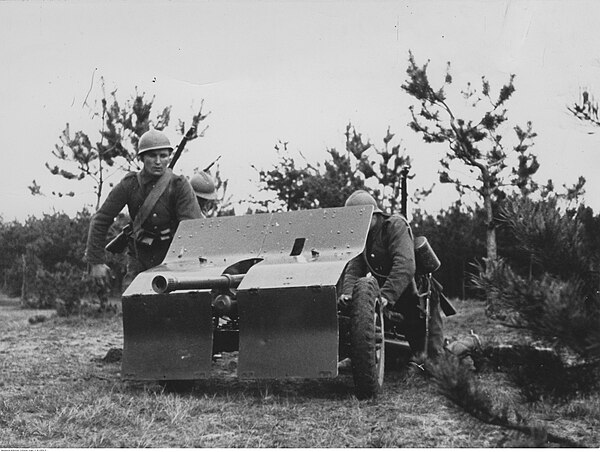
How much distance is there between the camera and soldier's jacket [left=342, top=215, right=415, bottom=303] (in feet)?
17.9

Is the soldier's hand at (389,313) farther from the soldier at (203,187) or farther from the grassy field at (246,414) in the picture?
the soldier at (203,187)

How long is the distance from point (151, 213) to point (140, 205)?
0.57 feet

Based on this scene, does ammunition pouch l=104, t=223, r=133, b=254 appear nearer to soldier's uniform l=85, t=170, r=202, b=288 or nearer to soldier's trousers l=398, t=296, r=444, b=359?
A: soldier's uniform l=85, t=170, r=202, b=288

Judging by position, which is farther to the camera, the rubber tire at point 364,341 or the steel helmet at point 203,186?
the steel helmet at point 203,186

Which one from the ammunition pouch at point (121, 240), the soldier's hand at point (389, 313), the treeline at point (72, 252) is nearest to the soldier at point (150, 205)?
the ammunition pouch at point (121, 240)

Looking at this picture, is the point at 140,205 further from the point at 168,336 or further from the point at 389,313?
the point at 389,313

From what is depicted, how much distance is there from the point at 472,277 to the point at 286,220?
114 inches

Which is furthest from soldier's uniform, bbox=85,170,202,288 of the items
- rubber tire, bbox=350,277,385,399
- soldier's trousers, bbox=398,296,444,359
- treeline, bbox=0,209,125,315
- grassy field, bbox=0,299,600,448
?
treeline, bbox=0,209,125,315

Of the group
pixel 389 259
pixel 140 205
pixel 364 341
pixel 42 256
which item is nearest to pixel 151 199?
pixel 140 205

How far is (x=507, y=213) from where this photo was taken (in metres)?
2.50

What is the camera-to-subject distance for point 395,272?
18.1 ft

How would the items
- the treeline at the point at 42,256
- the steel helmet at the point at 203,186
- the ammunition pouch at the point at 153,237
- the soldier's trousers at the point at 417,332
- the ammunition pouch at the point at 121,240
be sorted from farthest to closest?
the treeline at the point at 42,256 < the steel helmet at the point at 203,186 < the ammunition pouch at the point at 121,240 < the ammunition pouch at the point at 153,237 < the soldier's trousers at the point at 417,332

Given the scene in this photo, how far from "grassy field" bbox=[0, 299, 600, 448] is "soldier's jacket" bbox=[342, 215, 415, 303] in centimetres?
66

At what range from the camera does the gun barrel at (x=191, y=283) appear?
14.8 feet
